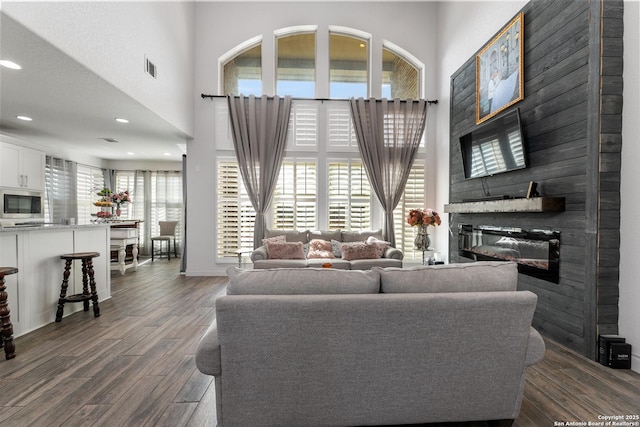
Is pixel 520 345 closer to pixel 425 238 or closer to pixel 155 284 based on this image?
pixel 425 238

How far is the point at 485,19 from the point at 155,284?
5957mm

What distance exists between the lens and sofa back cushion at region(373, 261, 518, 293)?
1456 millimetres

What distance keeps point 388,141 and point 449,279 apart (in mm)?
4162

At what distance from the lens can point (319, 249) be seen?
4609 millimetres

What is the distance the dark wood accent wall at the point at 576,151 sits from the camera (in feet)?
7.23

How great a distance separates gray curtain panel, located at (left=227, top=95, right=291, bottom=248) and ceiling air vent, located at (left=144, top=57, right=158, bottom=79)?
1.40 m

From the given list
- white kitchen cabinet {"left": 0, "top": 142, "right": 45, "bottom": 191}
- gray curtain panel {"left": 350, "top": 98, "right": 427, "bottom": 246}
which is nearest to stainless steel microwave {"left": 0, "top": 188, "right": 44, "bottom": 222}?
white kitchen cabinet {"left": 0, "top": 142, "right": 45, "bottom": 191}

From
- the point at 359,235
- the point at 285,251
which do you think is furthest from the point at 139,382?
the point at 359,235

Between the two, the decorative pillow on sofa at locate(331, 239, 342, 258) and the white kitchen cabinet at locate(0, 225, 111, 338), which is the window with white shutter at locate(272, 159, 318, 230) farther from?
the white kitchen cabinet at locate(0, 225, 111, 338)


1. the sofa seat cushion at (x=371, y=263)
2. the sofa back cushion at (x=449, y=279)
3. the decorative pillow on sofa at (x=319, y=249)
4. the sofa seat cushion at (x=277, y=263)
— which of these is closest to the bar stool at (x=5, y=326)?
the sofa seat cushion at (x=277, y=263)

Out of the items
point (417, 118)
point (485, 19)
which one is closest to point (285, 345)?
point (485, 19)

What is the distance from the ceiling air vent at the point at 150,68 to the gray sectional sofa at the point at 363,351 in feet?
11.2

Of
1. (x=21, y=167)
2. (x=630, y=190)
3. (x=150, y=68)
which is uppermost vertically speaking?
(x=150, y=68)

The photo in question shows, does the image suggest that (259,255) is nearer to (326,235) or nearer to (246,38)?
(326,235)
